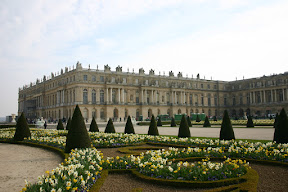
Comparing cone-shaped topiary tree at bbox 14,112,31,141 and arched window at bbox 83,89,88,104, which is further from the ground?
arched window at bbox 83,89,88,104

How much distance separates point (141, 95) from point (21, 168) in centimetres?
5205

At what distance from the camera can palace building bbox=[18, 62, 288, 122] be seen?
54188 mm

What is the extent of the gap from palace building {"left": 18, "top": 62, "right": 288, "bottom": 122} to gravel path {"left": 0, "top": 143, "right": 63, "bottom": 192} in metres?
41.8

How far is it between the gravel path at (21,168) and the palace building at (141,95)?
4183cm

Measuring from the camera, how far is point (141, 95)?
199 ft

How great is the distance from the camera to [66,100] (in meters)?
56.4

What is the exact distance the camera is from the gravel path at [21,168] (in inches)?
273

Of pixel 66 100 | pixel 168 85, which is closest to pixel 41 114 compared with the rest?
pixel 66 100

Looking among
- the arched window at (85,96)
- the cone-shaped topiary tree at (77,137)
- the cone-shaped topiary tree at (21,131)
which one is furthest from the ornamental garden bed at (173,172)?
Result: the arched window at (85,96)

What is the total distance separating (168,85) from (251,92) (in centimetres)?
2281

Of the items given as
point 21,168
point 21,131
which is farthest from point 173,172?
point 21,131

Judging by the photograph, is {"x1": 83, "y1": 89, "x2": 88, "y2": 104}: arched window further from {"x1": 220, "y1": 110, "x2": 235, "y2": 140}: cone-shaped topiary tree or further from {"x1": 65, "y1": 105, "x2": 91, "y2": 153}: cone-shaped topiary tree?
{"x1": 65, "y1": 105, "x2": 91, "y2": 153}: cone-shaped topiary tree

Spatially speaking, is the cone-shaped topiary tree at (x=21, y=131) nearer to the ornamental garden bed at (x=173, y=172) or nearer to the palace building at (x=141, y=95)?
the ornamental garden bed at (x=173, y=172)

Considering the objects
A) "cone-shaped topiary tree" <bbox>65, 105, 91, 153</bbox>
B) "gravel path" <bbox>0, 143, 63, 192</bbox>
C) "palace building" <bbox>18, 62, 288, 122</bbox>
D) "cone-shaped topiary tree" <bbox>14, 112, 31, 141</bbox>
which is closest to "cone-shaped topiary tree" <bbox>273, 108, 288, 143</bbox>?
"cone-shaped topiary tree" <bbox>65, 105, 91, 153</bbox>
